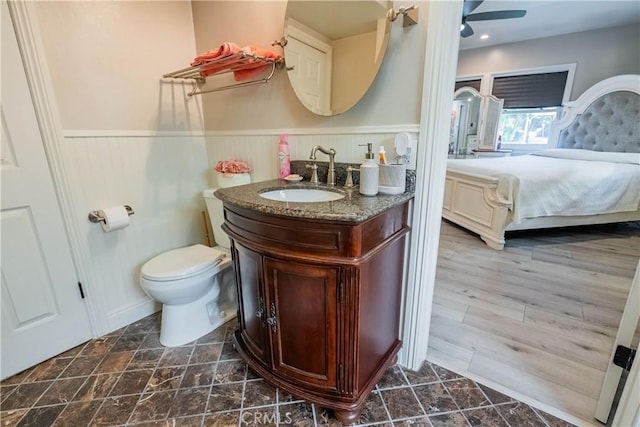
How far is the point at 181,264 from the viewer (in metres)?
1.58

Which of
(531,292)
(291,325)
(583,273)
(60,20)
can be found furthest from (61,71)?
(583,273)

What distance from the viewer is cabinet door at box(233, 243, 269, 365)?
3.83ft

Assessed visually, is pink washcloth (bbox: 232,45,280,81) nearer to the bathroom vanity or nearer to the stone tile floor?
the bathroom vanity

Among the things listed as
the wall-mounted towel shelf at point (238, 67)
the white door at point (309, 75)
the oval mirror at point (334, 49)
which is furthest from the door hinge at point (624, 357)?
the wall-mounted towel shelf at point (238, 67)

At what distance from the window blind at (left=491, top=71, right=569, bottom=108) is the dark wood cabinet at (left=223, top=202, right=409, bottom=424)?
4.96m

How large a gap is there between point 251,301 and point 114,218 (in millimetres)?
948

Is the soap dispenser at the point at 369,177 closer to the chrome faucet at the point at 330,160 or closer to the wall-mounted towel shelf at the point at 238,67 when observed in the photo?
the chrome faucet at the point at 330,160

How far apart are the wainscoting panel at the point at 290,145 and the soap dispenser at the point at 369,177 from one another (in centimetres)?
18

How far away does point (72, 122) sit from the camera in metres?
1.47

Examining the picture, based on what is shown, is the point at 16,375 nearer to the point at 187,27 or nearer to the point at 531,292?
the point at 187,27

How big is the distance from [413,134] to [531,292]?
172 centimetres

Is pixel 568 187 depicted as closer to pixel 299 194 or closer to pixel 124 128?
pixel 299 194

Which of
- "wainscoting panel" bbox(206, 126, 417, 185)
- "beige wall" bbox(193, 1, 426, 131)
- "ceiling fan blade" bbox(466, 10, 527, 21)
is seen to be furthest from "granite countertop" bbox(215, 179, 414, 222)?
"ceiling fan blade" bbox(466, 10, 527, 21)

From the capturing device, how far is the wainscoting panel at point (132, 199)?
1.56 metres
